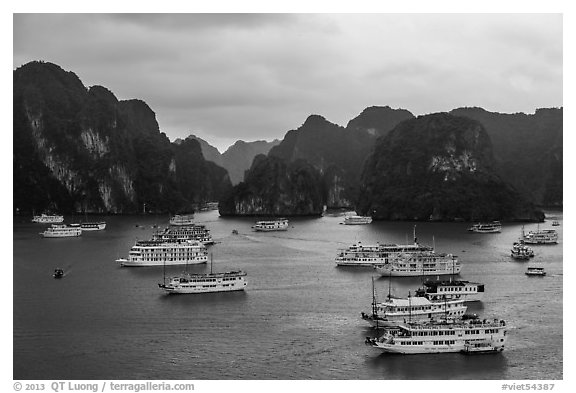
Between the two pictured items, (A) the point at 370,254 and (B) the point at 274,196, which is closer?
(A) the point at 370,254

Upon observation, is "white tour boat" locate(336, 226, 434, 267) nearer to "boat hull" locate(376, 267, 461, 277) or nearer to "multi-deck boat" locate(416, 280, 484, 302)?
"boat hull" locate(376, 267, 461, 277)

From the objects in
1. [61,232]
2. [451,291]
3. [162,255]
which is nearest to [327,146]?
[61,232]

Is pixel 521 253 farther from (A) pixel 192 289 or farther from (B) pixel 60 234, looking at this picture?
(B) pixel 60 234

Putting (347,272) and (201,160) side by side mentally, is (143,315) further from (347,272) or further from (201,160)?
(201,160)

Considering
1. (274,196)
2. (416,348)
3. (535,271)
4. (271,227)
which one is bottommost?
(416,348)

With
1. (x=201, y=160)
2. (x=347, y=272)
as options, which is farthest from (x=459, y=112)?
(x=347, y=272)

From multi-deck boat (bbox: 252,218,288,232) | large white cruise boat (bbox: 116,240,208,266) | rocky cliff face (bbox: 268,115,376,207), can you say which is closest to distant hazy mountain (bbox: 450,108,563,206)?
rocky cliff face (bbox: 268,115,376,207)

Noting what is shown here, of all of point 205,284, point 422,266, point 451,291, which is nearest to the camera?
point 451,291
